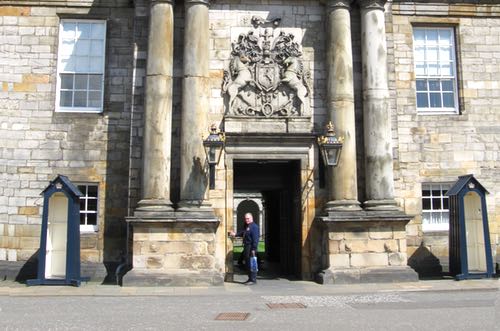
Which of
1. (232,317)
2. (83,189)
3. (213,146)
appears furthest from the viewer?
(83,189)

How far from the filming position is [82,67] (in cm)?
1373

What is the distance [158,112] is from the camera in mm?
12117

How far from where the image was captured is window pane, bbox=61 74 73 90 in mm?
13688

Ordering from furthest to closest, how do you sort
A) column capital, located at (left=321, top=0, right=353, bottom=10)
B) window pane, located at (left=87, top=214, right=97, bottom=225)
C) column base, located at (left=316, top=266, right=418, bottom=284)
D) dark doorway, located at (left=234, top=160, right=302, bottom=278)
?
window pane, located at (left=87, top=214, right=97, bottom=225) → dark doorway, located at (left=234, top=160, right=302, bottom=278) → column capital, located at (left=321, top=0, right=353, bottom=10) → column base, located at (left=316, top=266, right=418, bottom=284)

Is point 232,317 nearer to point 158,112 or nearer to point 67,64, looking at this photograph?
point 158,112

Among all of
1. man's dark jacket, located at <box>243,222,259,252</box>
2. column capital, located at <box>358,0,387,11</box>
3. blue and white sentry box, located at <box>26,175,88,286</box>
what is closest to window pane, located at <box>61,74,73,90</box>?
blue and white sentry box, located at <box>26,175,88,286</box>

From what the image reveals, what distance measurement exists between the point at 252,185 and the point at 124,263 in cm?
381

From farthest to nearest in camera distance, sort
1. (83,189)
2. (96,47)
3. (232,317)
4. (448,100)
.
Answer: (448,100), (96,47), (83,189), (232,317)

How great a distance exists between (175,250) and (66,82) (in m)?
5.58

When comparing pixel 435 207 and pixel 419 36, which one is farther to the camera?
pixel 419 36

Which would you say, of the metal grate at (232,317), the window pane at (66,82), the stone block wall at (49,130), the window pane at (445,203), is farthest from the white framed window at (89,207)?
the window pane at (445,203)

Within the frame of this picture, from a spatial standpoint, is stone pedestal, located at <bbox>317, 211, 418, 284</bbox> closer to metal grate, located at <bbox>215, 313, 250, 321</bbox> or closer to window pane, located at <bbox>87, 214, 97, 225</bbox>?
metal grate, located at <bbox>215, 313, 250, 321</bbox>

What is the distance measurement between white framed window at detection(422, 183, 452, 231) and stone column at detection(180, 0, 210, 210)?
6041 millimetres

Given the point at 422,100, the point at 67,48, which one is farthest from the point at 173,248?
the point at 422,100
